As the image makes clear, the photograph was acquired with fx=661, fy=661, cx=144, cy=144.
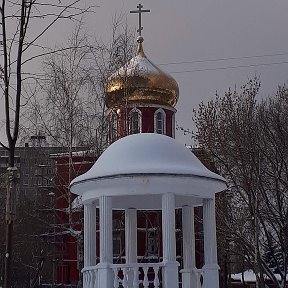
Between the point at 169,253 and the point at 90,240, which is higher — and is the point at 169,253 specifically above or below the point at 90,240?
below

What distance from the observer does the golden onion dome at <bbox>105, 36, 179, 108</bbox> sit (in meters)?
23.1

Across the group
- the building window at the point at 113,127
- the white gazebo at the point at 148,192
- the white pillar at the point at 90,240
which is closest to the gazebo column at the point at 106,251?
the white gazebo at the point at 148,192

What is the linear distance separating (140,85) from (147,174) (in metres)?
17.0

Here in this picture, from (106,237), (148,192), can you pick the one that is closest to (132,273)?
(106,237)

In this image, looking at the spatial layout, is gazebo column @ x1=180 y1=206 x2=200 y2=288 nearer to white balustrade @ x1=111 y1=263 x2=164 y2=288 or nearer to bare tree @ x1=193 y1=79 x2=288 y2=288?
white balustrade @ x1=111 y1=263 x2=164 y2=288

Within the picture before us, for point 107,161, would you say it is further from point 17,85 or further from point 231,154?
point 231,154

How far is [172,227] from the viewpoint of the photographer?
10242 mm

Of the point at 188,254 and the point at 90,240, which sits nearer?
the point at 90,240

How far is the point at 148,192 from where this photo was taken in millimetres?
10445

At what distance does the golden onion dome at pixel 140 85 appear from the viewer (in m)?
23.1

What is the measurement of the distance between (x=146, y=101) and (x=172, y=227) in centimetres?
1921

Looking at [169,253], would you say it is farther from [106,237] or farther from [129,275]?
[106,237]

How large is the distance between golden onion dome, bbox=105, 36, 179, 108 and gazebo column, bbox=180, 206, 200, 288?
35.6ft

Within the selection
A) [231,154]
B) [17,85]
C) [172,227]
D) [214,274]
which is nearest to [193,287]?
[214,274]
